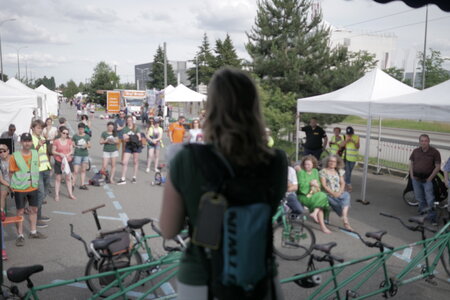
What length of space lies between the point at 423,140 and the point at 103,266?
6.61m

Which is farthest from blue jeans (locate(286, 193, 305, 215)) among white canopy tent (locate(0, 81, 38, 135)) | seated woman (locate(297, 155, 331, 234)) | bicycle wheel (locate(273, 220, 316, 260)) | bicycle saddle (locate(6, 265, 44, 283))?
white canopy tent (locate(0, 81, 38, 135))

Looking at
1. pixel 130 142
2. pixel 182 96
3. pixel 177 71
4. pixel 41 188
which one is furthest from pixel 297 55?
pixel 177 71

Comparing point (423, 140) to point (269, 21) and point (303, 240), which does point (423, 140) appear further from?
point (269, 21)

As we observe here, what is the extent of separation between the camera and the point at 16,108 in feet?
41.1

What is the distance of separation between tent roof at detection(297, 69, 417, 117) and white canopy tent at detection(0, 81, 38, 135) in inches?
361

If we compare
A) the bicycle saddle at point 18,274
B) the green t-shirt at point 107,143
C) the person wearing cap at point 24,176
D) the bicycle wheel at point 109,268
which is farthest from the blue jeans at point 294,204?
the green t-shirt at point 107,143

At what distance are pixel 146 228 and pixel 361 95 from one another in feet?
19.2

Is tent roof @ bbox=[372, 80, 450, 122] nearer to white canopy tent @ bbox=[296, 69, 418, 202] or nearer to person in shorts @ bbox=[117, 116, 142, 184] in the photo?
white canopy tent @ bbox=[296, 69, 418, 202]

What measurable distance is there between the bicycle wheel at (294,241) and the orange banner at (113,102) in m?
33.4

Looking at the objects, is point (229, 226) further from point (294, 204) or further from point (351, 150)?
point (351, 150)

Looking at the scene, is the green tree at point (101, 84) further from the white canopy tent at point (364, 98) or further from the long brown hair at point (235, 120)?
the long brown hair at point (235, 120)

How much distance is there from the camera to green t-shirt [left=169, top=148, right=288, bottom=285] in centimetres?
138

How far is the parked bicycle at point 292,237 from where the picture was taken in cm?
579

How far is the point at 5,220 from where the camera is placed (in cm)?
598
